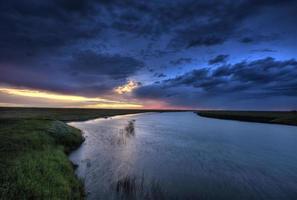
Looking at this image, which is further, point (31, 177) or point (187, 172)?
point (187, 172)

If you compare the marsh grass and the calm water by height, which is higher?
the marsh grass

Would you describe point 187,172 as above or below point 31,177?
below

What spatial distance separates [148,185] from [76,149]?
13730 millimetres

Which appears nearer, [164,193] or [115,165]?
[164,193]

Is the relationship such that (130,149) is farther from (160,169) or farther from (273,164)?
(273,164)

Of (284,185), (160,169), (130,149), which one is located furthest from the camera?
(130,149)

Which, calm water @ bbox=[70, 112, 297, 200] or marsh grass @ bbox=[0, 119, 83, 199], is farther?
calm water @ bbox=[70, 112, 297, 200]

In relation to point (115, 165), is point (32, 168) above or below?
above

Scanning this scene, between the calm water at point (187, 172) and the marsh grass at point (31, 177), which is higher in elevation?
the marsh grass at point (31, 177)

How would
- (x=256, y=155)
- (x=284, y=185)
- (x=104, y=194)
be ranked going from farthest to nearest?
(x=256, y=155)
(x=284, y=185)
(x=104, y=194)

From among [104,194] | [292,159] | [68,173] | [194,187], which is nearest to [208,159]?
[194,187]

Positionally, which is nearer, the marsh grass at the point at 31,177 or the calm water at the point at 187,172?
the marsh grass at the point at 31,177

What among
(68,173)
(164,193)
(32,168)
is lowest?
(164,193)

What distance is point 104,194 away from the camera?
38.0 feet
